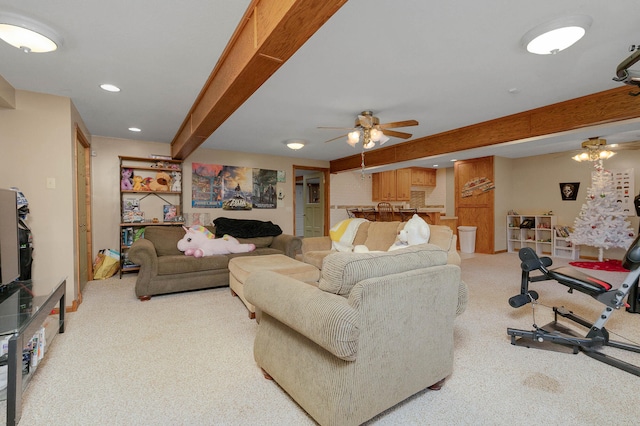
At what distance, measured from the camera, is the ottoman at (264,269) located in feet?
9.78

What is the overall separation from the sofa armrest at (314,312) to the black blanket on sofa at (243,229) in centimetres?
328

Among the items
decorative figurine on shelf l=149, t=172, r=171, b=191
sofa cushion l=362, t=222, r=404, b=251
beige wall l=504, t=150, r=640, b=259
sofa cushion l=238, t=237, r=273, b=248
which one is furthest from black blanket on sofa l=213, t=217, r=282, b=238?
beige wall l=504, t=150, r=640, b=259

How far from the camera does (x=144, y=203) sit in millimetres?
5105

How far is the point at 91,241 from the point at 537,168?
344 inches

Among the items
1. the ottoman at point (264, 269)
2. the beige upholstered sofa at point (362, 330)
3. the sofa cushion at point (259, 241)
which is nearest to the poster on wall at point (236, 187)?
the sofa cushion at point (259, 241)

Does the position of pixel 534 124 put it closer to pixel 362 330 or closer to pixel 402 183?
pixel 362 330

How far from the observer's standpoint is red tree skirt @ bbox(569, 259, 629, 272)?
16.4 ft

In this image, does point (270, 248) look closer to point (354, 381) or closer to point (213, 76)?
point (213, 76)

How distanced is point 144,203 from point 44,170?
215cm

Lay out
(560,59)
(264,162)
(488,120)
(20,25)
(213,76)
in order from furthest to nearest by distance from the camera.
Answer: (264,162), (488,120), (213,76), (560,59), (20,25)

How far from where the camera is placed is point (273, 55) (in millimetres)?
1669

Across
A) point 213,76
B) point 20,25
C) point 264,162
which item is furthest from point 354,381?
point 264,162

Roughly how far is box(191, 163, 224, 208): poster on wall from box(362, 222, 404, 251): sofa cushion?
3013mm

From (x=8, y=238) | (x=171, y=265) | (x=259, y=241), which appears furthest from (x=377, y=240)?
(x=8, y=238)
